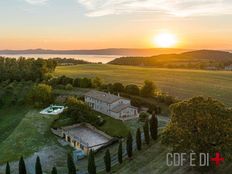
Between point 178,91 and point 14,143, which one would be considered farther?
point 178,91

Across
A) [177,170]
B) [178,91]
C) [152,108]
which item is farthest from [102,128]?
[178,91]

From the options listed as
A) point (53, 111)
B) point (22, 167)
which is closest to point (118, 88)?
point (53, 111)

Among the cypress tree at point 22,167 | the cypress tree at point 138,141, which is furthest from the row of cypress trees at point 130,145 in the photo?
the cypress tree at point 22,167

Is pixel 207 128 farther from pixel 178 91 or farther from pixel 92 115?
pixel 178 91

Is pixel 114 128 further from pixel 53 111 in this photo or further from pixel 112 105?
pixel 53 111

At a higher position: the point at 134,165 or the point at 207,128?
the point at 207,128

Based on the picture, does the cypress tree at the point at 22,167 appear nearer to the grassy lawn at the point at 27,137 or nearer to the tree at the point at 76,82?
the grassy lawn at the point at 27,137

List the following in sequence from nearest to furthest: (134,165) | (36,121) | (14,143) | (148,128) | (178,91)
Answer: (134,165) < (148,128) < (14,143) < (36,121) < (178,91)
